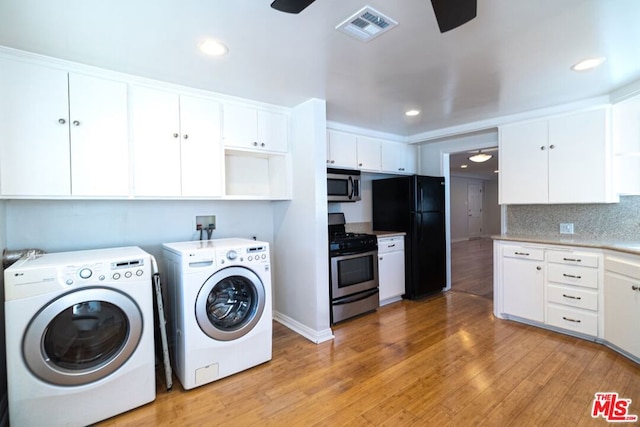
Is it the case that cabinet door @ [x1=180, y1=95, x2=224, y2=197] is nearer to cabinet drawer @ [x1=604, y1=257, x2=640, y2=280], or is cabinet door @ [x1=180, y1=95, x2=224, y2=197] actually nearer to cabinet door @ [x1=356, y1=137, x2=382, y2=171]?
cabinet door @ [x1=356, y1=137, x2=382, y2=171]

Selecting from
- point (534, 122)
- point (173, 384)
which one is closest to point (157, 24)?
point (173, 384)

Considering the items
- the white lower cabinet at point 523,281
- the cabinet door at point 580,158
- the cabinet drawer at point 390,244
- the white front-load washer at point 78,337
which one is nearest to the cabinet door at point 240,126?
the white front-load washer at point 78,337

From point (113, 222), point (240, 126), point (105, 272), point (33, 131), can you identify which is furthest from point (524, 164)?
point (33, 131)

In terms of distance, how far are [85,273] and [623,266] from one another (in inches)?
153

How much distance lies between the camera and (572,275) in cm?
286

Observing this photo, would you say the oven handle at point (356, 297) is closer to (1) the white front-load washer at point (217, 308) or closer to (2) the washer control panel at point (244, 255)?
(1) the white front-load washer at point (217, 308)

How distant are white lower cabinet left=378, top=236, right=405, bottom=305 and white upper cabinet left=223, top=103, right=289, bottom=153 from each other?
5.76 feet

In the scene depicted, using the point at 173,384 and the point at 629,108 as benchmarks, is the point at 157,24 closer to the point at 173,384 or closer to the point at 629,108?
the point at 173,384

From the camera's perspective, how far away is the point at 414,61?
2168mm

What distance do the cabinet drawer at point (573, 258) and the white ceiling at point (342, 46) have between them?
1.50 m

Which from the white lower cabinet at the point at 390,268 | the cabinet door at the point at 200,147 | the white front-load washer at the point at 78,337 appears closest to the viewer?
the white front-load washer at the point at 78,337

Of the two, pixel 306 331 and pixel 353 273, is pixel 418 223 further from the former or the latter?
pixel 306 331

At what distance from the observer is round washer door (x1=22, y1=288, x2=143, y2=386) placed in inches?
67.5

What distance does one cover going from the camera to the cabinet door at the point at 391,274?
3.86 m
